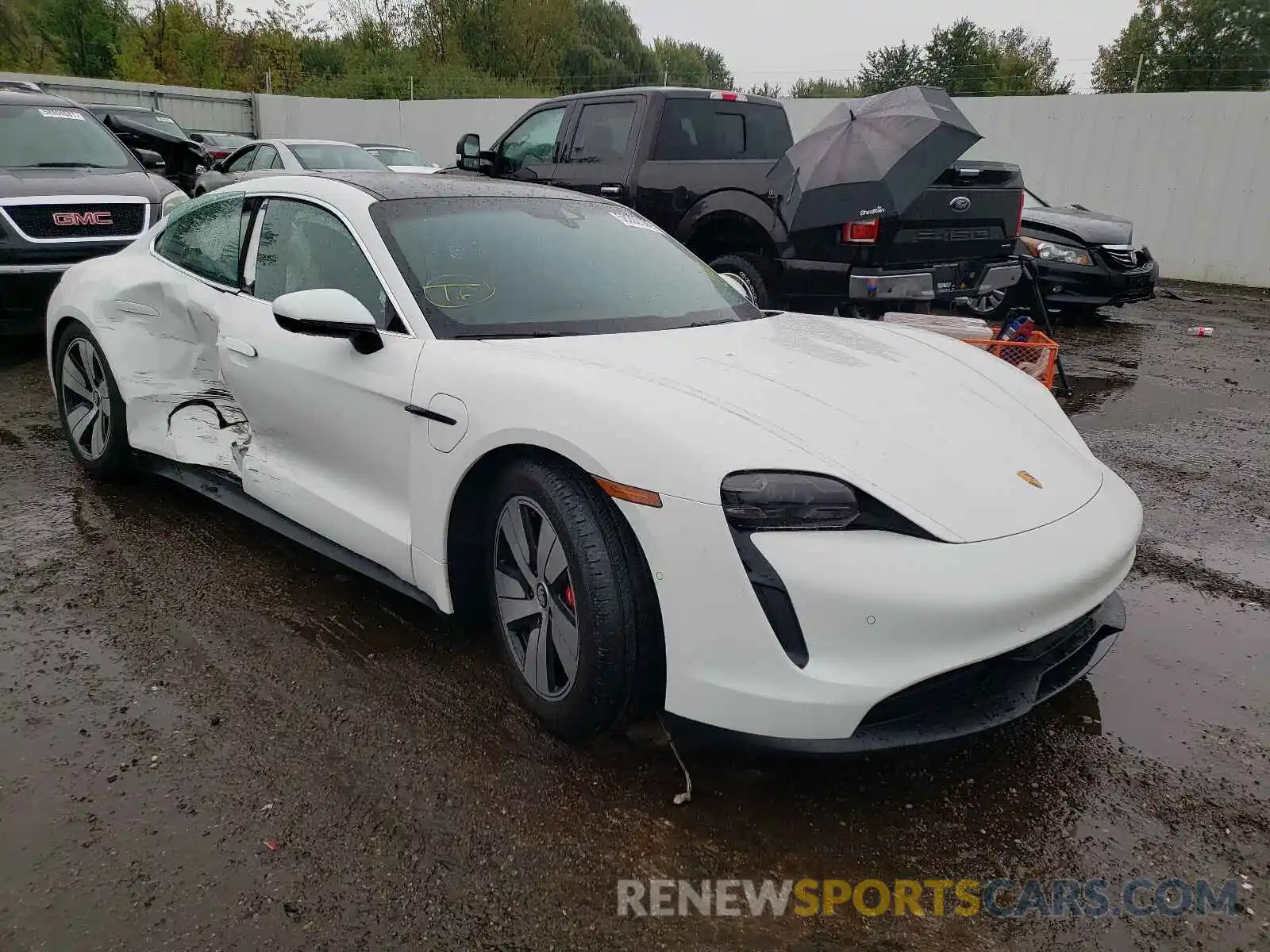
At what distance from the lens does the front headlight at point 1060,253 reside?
876 cm

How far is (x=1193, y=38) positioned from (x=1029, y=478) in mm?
55164

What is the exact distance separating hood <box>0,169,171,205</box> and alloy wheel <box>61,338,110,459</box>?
3065mm

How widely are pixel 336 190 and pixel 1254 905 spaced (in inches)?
132

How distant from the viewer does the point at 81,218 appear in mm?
6832

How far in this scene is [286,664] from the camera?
116 inches

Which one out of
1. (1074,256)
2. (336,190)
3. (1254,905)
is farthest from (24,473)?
(1074,256)

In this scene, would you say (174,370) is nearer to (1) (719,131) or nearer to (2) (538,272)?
(2) (538,272)

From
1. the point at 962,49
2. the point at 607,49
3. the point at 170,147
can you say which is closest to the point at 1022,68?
the point at 962,49

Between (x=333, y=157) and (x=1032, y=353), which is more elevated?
(x=333, y=157)

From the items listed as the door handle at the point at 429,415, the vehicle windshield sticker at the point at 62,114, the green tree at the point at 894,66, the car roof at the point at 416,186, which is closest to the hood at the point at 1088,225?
the car roof at the point at 416,186

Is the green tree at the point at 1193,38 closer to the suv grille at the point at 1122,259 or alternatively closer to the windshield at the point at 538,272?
the suv grille at the point at 1122,259

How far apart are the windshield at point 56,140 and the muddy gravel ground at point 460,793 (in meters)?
5.37

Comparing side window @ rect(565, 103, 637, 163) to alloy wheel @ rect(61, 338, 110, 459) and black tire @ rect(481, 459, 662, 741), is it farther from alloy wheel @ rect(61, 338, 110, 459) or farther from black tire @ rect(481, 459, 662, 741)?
black tire @ rect(481, 459, 662, 741)

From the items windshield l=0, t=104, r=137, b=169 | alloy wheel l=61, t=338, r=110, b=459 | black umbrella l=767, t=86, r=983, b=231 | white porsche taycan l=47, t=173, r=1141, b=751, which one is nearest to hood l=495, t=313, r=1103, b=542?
white porsche taycan l=47, t=173, r=1141, b=751
